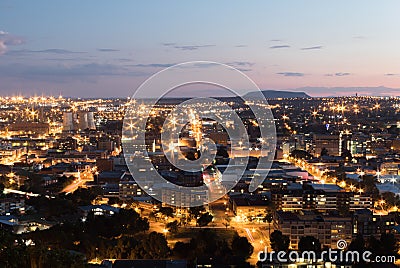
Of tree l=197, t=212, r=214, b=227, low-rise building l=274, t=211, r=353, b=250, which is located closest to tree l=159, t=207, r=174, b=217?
tree l=197, t=212, r=214, b=227

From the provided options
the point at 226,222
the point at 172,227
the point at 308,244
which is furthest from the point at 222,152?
the point at 308,244

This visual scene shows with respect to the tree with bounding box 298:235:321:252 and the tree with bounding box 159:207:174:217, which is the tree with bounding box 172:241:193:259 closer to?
the tree with bounding box 298:235:321:252

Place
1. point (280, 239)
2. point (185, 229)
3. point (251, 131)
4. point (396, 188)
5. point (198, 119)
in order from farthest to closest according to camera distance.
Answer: point (198, 119) → point (251, 131) → point (396, 188) → point (185, 229) → point (280, 239)

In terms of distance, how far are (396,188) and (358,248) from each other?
344 cm

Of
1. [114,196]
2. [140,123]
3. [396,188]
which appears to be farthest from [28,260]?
[140,123]

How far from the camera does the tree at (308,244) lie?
4.54 metres

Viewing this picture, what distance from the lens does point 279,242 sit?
187 inches

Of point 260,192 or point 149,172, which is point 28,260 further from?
point 149,172

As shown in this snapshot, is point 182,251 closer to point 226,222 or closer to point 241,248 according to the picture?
point 241,248

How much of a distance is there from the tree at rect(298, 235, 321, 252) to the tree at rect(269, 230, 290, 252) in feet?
0.47

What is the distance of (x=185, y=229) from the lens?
5.67 m

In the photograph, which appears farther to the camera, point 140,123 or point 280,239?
point 140,123

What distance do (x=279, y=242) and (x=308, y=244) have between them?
0.26 meters

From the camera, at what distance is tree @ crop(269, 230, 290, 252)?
4.74 metres
